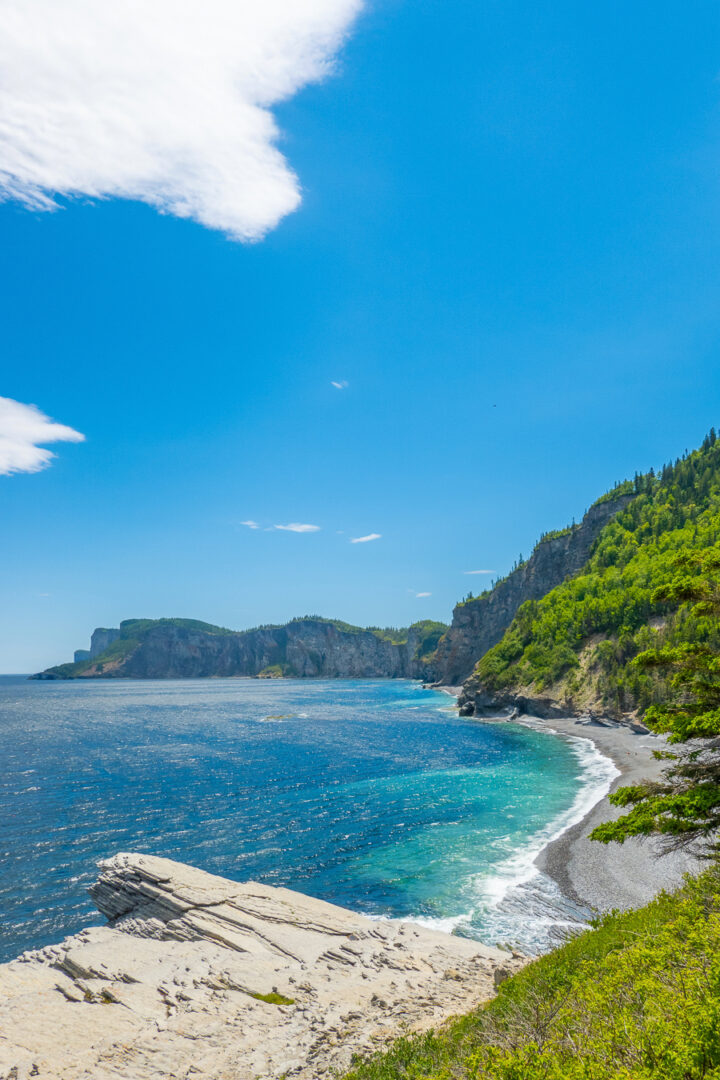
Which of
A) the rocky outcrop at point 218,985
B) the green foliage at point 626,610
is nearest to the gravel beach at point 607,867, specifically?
the rocky outcrop at point 218,985

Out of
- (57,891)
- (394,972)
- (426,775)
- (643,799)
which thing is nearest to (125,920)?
(57,891)

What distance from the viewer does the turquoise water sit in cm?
3138

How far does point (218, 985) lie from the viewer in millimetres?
20266

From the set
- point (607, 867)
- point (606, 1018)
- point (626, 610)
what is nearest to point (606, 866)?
point (607, 867)

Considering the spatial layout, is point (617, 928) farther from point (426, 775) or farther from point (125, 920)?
point (426, 775)

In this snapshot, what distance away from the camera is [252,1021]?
18.2 meters

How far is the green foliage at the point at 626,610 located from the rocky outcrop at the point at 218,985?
78251 mm

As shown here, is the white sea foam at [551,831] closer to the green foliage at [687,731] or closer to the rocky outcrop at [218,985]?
the rocky outcrop at [218,985]

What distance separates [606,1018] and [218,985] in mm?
16882

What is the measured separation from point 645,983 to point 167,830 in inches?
1708

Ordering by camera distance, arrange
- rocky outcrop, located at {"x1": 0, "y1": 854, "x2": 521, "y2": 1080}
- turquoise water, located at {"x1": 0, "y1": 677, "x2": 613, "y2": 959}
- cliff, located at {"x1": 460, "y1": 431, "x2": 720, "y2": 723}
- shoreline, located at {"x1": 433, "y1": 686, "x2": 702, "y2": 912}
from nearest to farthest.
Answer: rocky outcrop, located at {"x1": 0, "y1": 854, "x2": 521, "y2": 1080} < shoreline, located at {"x1": 433, "y1": 686, "x2": 702, "y2": 912} < turquoise water, located at {"x1": 0, "y1": 677, "x2": 613, "y2": 959} < cliff, located at {"x1": 460, "y1": 431, "x2": 720, "y2": 723}

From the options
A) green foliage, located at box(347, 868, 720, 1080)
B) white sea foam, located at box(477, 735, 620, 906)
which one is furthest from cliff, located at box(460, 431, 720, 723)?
green foliage, located at box(347, 868, 720, 1080)

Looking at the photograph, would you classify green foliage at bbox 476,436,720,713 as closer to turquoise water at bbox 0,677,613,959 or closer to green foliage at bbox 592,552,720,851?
turquoise water at bbox 0,677,613,959

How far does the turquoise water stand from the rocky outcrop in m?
5.62
